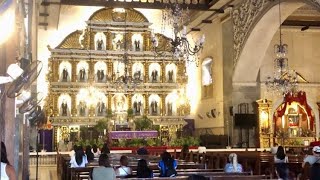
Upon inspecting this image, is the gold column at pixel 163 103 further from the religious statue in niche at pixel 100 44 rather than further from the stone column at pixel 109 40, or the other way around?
the religious statue in niche at pixel 100 44

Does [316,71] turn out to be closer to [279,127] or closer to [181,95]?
[279,127]

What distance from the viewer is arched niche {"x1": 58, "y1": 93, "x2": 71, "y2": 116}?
2100cm

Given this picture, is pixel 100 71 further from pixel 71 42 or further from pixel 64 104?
pixel 64 104

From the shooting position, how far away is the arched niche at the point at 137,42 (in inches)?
877

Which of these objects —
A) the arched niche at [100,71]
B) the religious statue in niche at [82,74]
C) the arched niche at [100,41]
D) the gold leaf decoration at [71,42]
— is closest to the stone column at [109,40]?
the arched niche at [100,41]

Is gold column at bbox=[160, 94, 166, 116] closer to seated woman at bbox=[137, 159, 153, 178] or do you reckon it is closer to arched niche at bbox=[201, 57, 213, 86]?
arched niche at bbox=[201, 57, 213, 86]

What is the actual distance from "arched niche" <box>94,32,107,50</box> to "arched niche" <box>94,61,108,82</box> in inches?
26.6

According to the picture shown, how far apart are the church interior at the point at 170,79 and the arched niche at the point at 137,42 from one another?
0.15 feet

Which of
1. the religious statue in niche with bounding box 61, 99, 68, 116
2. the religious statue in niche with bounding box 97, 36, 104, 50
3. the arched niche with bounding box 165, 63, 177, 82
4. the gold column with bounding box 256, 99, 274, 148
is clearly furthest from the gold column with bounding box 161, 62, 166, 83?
the gold column with bounding box 256, 99, 274, 148

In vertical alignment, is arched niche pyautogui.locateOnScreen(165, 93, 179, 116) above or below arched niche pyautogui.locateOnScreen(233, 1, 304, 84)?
below

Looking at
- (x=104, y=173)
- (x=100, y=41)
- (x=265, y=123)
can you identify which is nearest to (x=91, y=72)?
(x=100, y=41)

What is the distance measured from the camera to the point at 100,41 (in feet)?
72.1

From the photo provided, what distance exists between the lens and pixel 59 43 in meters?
22.0

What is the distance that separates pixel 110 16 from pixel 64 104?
4.39 metres
